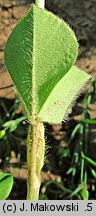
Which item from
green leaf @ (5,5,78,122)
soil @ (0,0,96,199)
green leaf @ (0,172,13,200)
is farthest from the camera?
soil @ (0,0,96,199)

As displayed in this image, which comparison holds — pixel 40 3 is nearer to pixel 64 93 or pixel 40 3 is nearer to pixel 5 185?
pixel 64 93

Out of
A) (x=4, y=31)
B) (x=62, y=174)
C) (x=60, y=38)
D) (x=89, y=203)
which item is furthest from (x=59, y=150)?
(x=60, y=38)

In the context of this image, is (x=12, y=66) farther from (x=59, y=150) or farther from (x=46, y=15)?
(x=59, y=150)

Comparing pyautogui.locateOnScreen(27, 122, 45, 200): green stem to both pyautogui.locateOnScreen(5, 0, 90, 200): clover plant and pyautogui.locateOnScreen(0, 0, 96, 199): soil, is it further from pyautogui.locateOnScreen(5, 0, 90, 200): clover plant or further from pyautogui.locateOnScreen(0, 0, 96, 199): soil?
pyautogui.locateOnScreen(0, 0, 96, 199): soil

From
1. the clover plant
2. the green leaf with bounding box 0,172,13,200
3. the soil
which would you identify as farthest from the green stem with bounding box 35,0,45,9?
the soil

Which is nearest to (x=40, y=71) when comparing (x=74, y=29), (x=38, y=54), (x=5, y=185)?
(x=38, y=54)

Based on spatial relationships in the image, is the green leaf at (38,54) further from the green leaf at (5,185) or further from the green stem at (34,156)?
the green leaf at (5,185)
